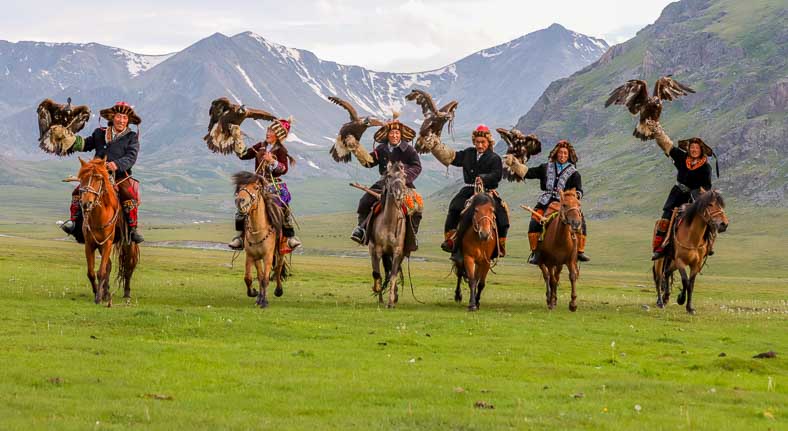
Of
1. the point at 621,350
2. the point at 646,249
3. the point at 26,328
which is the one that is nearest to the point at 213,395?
Result: the point at 26,328

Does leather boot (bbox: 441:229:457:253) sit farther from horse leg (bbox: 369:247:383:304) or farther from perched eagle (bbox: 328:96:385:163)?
perched eagle (bbox: 328:96:385:163)

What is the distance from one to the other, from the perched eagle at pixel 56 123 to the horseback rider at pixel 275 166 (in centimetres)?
426

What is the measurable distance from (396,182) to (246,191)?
3585 mm

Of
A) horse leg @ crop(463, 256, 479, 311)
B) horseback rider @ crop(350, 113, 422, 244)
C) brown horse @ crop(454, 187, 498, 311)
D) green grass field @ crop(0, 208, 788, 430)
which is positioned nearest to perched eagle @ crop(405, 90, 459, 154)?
horseback rider @ crop(350, 113, 422, 244)

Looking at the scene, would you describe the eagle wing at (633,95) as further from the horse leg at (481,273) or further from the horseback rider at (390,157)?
the horse leg at (481,273)

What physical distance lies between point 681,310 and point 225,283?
593 inches

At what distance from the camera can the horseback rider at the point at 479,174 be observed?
25.6 metres

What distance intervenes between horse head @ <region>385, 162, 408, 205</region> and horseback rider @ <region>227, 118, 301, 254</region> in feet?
8.30

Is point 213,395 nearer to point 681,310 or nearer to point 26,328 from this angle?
point 26,328

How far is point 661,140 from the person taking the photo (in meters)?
27.5

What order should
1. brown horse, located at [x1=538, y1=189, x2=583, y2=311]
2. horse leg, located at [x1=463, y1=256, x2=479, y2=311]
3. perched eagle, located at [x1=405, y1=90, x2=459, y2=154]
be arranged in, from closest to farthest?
horse leg, located at [x1=463, y1=256, x2=479, y2=311] → brown horse, located at [x1=538, y1=189, x2=583, y2=311] → perched eagle, located at [x1=405, y1=90, x2=459, y2=154]

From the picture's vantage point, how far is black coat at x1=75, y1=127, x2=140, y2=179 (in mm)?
23391

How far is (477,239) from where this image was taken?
2452 centimetres

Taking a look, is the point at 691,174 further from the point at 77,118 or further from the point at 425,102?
the point at 77,118
